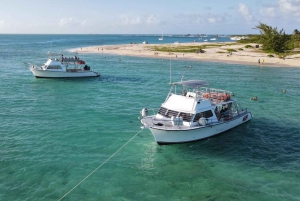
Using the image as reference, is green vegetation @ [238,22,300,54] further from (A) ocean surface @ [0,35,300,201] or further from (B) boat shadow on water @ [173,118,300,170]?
(B) boat shadow on water @ [173,118,300,170]

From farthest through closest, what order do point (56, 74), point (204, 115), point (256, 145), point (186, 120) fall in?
point (56, 74), point (256, 145), point (204, 115), point (186, 120)

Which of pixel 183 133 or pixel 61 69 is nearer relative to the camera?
pixel 183 133

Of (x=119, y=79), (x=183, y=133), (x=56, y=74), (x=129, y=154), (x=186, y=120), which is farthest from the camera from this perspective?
(x=119, y=79)

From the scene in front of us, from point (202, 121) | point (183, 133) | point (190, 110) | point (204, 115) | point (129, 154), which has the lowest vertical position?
point (129, 154)

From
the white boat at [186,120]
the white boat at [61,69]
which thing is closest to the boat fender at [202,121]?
the white boat at [186,120]

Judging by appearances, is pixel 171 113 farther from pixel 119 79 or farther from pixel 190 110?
pixel 119 79

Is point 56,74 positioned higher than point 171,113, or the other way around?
point 56,74

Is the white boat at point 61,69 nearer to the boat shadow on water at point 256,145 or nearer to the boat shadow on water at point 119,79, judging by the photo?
the boat shadow on water at point 119,79

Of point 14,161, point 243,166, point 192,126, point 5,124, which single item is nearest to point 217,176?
point 243,166

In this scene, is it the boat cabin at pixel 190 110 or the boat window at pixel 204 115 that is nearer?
the boat cabin at pixel 190 110

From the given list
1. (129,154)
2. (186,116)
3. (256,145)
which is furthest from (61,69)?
(256,145)
